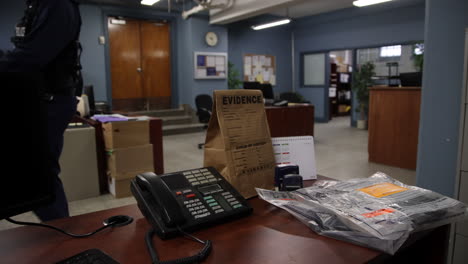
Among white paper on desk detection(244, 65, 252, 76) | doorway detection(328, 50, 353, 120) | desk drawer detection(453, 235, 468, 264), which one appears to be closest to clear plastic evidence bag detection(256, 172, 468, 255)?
desk drawer detection(453, 235, 468, 264)

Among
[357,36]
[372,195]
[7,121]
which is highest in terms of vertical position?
[357,36]

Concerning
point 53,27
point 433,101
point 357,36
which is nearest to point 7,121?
point 53,27

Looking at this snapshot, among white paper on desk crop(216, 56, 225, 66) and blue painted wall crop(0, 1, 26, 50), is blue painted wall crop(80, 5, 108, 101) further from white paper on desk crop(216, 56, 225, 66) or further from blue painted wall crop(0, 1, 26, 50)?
white paper on desk crop(216, 56, 225, 66)

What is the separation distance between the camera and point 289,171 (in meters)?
1.07

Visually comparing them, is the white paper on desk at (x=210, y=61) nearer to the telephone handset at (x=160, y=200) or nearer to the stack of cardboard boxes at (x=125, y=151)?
the stack of cardboard boxes at (x=125, y=151)

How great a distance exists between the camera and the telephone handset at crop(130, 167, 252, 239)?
2.52 ft

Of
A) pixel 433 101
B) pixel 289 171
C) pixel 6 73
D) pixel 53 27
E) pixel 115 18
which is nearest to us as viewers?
pixel 6 73

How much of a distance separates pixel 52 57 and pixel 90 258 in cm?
144

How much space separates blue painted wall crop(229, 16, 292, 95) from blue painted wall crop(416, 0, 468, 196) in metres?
6.06

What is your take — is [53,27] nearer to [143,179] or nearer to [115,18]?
[143,179]

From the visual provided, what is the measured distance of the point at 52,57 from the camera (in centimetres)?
176

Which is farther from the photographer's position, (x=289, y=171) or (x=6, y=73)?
(x=289, y=171)

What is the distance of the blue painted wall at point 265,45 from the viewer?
8.99 meters

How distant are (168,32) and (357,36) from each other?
4.61 m
